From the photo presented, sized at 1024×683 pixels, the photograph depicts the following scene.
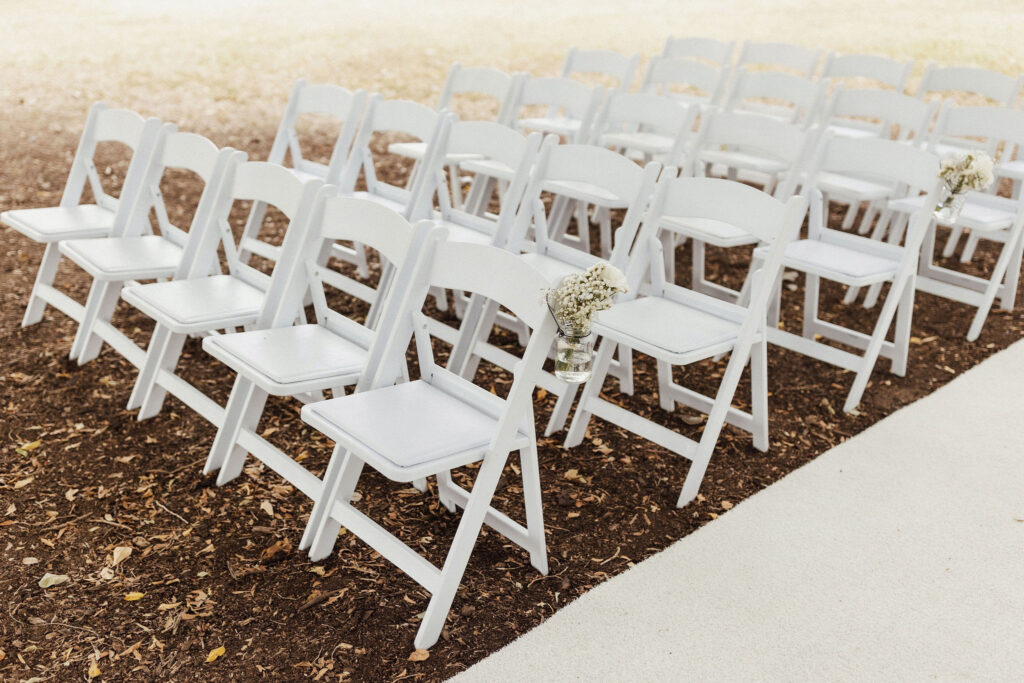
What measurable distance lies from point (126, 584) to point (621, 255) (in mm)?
2005

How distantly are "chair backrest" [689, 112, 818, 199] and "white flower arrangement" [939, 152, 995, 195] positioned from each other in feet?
2.17

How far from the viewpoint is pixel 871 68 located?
6.39 m

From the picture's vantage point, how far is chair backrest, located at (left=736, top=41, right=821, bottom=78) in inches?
258

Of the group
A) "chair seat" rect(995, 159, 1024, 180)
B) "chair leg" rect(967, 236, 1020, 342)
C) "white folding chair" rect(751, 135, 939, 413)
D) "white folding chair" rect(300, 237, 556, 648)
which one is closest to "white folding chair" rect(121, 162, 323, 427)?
"white folding chair" rect(300, 237, 556, 648)

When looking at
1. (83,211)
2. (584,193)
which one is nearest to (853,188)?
(584,193)

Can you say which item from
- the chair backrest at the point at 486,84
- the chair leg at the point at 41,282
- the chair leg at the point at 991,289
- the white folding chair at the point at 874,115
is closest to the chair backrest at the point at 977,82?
the white folding chair at the point at 874,115

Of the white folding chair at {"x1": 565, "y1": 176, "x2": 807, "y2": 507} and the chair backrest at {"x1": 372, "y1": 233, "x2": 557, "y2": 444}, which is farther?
the white folding chair at {"x1": 565, "y1": 176, "x2": 807, "y2": 507}

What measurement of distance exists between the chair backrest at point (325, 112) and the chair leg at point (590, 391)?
75.3 inches

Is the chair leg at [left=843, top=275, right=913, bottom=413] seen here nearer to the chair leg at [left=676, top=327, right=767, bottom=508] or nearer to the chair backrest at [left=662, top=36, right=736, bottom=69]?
the chair leg at [left=676, top=327, right=767, bottom=508]

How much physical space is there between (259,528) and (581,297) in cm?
139

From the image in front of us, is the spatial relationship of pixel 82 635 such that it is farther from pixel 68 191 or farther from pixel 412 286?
pixel 68 191

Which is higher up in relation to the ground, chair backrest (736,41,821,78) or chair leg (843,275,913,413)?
chair backrest (736,41,821,78)

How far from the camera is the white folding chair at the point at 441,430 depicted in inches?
91.7

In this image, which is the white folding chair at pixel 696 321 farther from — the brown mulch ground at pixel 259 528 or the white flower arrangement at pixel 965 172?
the white flower arrangement at pixel 965 172
